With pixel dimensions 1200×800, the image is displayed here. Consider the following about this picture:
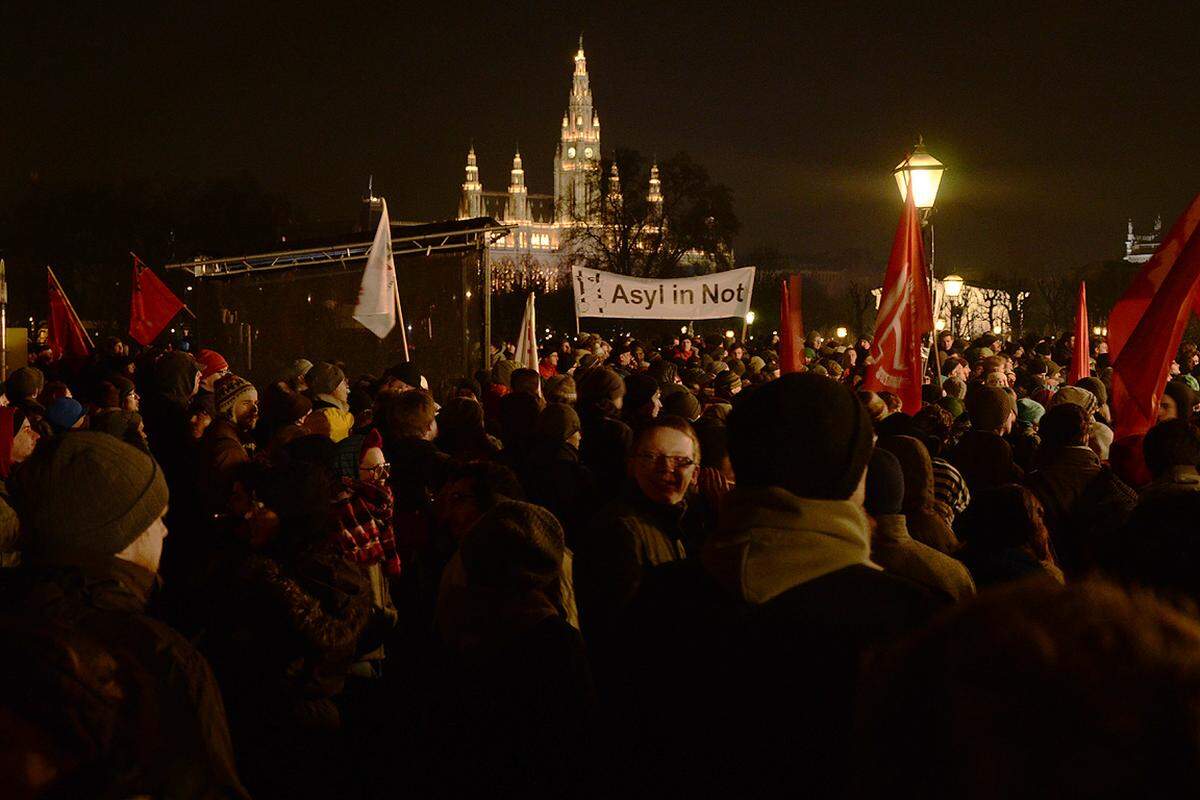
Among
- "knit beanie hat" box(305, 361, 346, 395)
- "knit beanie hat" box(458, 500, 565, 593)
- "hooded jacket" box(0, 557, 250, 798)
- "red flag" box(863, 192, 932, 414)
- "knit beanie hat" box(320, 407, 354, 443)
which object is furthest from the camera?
"red flag" box(863, 192, 932, 414)

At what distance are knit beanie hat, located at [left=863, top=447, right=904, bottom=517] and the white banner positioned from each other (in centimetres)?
1169

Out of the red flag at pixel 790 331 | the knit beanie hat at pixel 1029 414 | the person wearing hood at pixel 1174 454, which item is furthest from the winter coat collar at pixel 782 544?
the red flag at pixel 790 331

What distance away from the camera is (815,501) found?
227 centimetres

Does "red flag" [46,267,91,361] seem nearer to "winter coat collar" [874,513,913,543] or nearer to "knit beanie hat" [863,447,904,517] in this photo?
"knit beanie hat" [863,447,904,517]

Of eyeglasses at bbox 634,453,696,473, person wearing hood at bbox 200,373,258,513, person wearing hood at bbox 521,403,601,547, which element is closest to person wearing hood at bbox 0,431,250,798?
eyeglasses at bbox 634,453,696,473

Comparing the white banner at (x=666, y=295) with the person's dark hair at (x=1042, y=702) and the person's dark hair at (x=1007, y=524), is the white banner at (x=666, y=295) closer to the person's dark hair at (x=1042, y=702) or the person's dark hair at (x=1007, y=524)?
the person's dark hair at (x=1007, y=524)

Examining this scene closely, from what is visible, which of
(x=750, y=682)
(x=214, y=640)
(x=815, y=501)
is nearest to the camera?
(x=750, y=682)

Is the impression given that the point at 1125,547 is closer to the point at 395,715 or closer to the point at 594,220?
the point at 395,715

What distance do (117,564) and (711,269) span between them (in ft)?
219

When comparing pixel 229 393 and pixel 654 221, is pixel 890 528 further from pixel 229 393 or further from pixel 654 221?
pixel 654 221

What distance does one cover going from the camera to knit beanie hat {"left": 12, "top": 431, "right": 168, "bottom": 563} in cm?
278

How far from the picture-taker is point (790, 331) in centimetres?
1113

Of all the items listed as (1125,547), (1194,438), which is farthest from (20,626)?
(1194,438)

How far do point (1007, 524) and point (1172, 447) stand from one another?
1.30 metres
